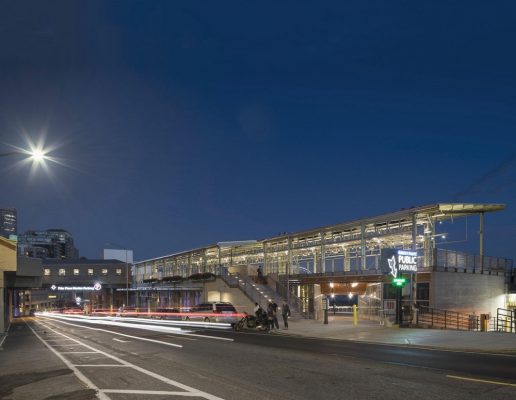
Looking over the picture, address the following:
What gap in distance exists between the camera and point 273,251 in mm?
52156

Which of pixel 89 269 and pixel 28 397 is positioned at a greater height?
pixel 28 397

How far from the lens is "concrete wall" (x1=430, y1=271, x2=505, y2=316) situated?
102 feet

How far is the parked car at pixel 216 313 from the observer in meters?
39.7

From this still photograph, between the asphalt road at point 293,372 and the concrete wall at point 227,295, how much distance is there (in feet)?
74.6

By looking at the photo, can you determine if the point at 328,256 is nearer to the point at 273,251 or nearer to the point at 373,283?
the point at 273,251

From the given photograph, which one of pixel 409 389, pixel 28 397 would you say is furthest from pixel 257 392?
pixel 28 397

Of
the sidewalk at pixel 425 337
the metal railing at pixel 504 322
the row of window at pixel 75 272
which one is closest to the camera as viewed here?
the sidewalk at pixel 425 337

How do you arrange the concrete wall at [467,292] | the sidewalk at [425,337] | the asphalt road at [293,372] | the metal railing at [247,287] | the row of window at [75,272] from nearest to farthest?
the asphalt road at [293,372], the sidewalk at [425,337], the concrete wall at [467,292], the metal railing at [247,287], the row of window at [75,272]

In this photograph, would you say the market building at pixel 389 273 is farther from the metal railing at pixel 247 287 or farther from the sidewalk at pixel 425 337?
the sidewalk at pixel 425 337

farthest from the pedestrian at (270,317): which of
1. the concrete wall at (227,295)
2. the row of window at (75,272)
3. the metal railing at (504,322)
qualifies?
the row of window at (75,272)

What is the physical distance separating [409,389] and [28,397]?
312 inches

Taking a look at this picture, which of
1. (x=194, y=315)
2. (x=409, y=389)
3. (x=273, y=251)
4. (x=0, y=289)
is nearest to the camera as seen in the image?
(x=409, y=389)

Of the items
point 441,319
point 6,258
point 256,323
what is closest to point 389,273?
point 441,319

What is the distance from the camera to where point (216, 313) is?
40.1m
